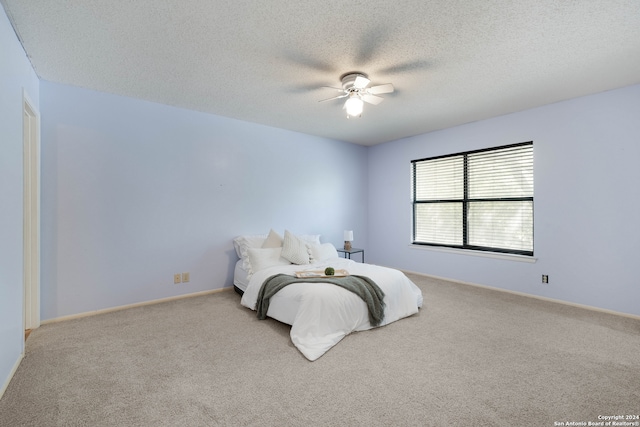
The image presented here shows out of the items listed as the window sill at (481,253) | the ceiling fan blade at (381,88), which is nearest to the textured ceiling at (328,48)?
the ceiling fan blade at (381,88)

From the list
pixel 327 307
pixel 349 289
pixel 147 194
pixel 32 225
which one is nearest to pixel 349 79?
pixel 349 289

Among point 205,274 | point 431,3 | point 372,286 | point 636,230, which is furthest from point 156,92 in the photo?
point 636,230

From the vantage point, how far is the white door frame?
2.86m

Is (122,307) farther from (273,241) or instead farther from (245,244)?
(273,241)

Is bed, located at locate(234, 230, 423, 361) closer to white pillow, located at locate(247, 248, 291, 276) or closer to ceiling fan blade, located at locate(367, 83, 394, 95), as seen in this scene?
white pillow, located at locate(247, 248, 291, 276)

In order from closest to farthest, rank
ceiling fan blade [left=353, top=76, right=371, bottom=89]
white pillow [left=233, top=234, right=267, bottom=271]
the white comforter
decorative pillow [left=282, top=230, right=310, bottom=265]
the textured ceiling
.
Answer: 1. the textured ceiling
2. the white comforter
3. ceiling fan blade [left=353, top=76, right=371, bottom=89]
4. decorative pillow [left=282, top=230, right=310, bottom=265]
5. white pillow [left=233, top=234, right=267, bottom=271]

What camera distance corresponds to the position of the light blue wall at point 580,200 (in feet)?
10.7

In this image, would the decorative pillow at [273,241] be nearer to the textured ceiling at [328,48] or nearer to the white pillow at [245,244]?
the white pillow at [245,244]

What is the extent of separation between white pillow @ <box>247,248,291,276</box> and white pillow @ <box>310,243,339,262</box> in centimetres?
41

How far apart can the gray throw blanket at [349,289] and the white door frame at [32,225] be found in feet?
7.22

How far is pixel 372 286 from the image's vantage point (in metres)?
3.03

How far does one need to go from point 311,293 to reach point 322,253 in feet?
4.94

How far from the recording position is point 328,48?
2479 millimetres

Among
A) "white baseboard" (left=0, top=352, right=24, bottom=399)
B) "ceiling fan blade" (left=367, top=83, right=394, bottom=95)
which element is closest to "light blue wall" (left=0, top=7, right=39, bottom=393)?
"white baseboard" (left=0, top=352, right=24, bottom=399)
